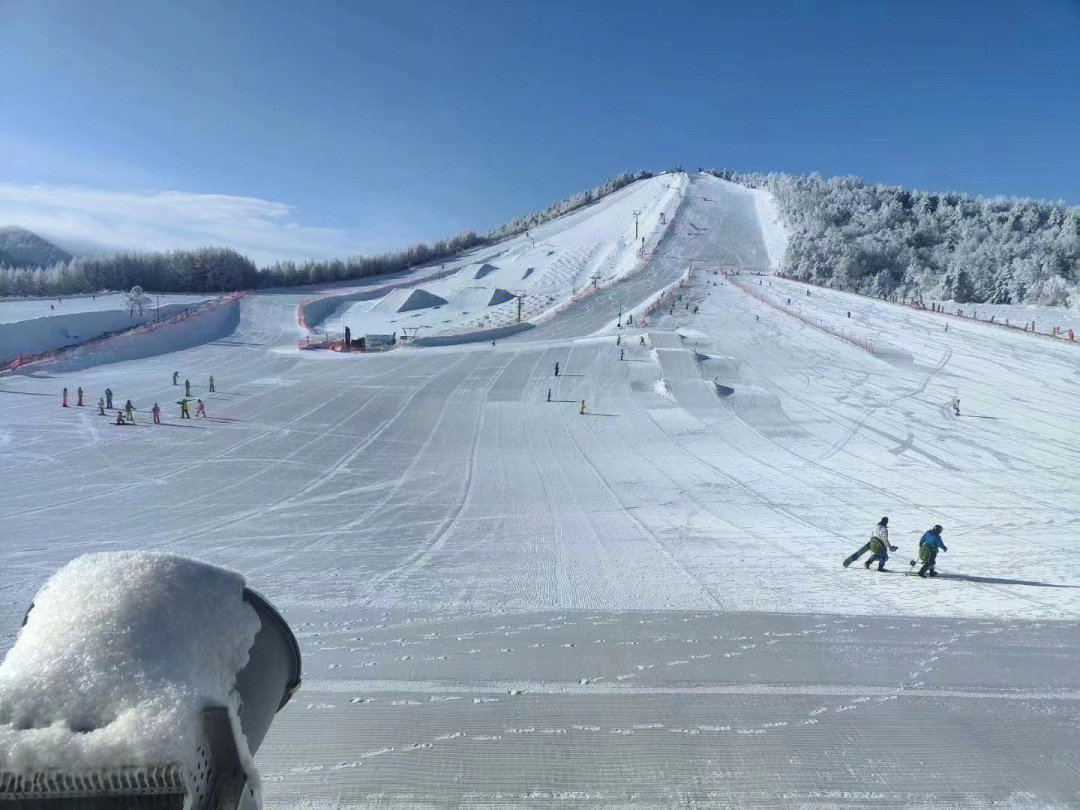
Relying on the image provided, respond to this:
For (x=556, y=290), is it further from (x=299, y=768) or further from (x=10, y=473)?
(x=299, y=768)

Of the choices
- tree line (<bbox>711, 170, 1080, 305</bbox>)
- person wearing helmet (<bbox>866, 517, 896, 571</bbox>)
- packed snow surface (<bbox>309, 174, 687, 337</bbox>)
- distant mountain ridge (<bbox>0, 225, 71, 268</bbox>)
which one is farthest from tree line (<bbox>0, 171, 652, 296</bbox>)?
person wearing helmet (<bbox>866, 517, 896, 571</bbox>)

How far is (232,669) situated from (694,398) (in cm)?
2281

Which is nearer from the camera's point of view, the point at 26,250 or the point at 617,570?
the point at 617,570

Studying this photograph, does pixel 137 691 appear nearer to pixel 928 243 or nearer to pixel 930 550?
pixel 930 550

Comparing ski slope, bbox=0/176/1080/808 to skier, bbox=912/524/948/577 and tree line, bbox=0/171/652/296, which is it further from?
tree line, bbox=0/171/652/296

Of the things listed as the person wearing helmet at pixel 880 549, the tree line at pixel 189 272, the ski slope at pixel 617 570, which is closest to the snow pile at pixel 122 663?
the ski slope at pixel 617 570

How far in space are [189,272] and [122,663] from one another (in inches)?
3300

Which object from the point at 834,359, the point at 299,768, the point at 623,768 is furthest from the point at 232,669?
the point at 834,359

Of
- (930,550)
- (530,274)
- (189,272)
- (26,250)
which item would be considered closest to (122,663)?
(930,550)

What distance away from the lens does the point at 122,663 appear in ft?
4.63

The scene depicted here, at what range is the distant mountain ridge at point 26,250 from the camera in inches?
3873

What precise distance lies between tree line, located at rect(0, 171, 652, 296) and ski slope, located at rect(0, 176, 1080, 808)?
51669 mm

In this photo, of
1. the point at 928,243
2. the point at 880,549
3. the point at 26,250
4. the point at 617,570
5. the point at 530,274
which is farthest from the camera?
the point at 26,250

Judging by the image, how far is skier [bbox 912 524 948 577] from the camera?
7.73 meters
